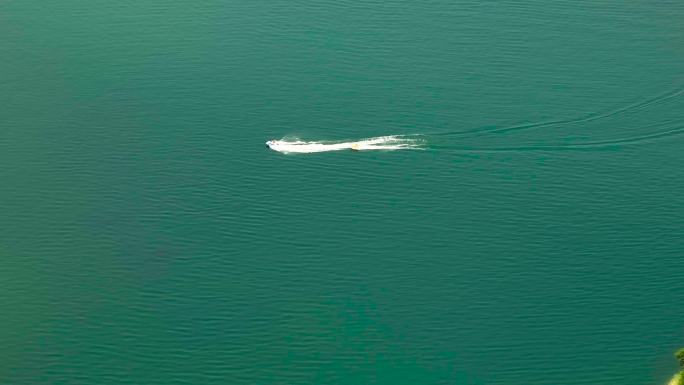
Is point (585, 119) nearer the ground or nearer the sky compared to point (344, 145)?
nearer the sky

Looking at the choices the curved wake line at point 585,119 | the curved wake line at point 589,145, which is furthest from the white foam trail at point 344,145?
the curved wake line at point 589,145

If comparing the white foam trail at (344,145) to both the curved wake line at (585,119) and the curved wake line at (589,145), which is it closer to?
the curved wake line at (585,119)

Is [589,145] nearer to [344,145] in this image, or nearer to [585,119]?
[585,119]

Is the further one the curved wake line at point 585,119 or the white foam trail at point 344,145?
the curved wake line at point 585,119

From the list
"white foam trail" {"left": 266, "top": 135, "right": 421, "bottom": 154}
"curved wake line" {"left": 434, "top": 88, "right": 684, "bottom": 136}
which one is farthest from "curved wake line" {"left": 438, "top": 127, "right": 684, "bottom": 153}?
"white foam trail" {"left": 266, "top": 135, "right": 421, "bottom": 154}

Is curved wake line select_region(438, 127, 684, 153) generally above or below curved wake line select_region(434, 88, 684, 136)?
below

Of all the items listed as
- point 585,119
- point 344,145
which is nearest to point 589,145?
point 585,119

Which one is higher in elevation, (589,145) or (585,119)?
(585,119)

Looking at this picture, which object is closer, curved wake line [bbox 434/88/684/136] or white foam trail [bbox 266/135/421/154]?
white foam trail [bbox 266/135/421/154]

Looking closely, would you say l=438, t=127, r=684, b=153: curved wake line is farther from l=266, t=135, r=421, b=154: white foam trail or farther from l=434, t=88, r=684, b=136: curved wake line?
l=266, t=135, r=421, b=154: white foam trail

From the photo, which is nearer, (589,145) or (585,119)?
(589,145)
